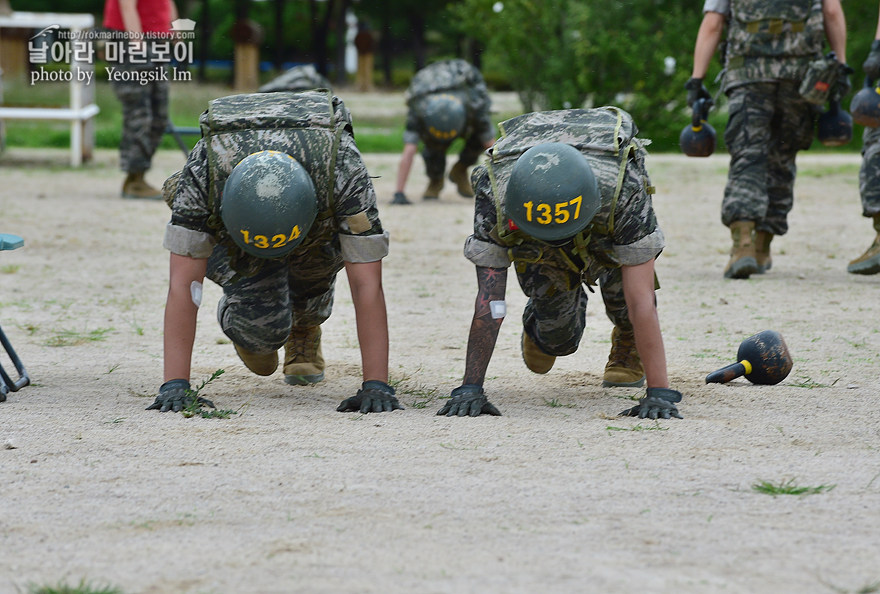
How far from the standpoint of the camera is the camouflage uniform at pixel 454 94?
470 inches

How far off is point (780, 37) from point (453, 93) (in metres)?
4.81

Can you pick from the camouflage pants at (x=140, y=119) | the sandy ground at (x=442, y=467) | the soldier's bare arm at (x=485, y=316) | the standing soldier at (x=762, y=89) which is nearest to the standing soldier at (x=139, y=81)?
the camouflage pants at (x=140, y=119)

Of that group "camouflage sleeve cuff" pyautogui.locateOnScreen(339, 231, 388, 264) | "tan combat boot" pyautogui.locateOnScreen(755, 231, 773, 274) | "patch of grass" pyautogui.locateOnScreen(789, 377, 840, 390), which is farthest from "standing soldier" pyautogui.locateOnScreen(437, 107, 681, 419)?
"tan combat boot" pyautogui.locateOnScreen(755, 231, 773, 274)

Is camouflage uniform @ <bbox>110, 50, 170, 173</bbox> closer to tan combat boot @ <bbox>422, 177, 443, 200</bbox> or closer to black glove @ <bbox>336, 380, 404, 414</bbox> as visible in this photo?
tan combat boot @ <bbox>422, 177, 443, 200</bbox>

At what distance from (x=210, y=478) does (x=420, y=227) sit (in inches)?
280

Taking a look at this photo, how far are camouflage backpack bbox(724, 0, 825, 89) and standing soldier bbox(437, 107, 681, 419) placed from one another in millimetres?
3225

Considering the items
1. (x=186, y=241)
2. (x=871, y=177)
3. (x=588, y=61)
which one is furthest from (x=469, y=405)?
(x=588, y=61)

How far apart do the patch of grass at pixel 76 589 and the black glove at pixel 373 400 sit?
184 cm

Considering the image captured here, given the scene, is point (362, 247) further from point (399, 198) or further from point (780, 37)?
point (399, 198)

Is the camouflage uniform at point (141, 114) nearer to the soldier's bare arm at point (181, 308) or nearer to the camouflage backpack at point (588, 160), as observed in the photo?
the soldier's bare arm at point (181, 308)

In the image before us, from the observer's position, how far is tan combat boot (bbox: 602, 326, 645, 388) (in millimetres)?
5188

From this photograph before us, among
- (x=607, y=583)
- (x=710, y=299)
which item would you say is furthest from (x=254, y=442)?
(x=710, y=299)

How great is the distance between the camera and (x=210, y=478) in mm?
3666

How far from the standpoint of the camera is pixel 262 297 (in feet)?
16.4
